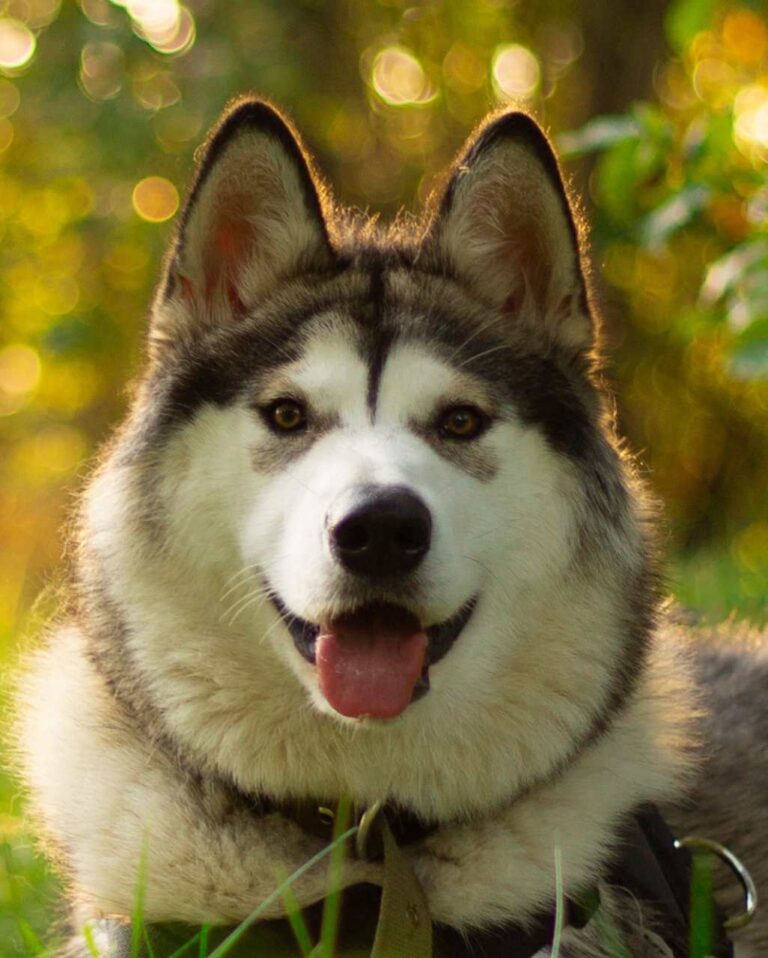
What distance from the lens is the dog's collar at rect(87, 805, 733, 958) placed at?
2.43m

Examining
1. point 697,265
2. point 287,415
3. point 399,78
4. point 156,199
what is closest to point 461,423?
point 287,415

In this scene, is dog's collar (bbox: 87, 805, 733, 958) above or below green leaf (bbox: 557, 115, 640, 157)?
below

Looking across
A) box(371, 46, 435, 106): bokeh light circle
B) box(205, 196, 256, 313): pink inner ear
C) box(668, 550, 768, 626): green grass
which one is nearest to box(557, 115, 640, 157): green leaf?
box(205, 196, 256, 313): pink inner ear

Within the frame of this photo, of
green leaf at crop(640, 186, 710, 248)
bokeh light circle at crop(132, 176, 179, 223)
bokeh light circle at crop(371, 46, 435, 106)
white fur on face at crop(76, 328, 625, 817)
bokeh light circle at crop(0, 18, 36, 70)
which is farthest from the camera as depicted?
bokeh light circle at crop(371, 46, 435, 106)

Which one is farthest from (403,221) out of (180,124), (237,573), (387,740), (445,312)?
(180,124)

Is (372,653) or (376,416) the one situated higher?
(376,416)

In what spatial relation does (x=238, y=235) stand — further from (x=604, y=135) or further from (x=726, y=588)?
(x=726, y=588)

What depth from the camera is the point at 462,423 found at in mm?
2684

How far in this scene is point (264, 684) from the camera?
2.62 m

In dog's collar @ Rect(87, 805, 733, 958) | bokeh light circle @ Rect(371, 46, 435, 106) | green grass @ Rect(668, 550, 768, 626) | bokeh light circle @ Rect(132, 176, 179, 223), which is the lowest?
green grass @ Rect(668, 550, 768, 626)

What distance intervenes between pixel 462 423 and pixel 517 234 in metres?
0.58

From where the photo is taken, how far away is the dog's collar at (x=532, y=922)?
2.43 m

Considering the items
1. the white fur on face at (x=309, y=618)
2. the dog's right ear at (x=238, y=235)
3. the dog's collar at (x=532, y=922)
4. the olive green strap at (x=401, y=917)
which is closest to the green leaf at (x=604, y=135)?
the dog's right ear at (x=238, y=235)

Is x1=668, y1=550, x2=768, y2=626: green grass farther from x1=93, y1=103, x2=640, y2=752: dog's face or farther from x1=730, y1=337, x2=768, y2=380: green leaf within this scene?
x1=93, y1=103, x2=640, y2=752: dog's face
